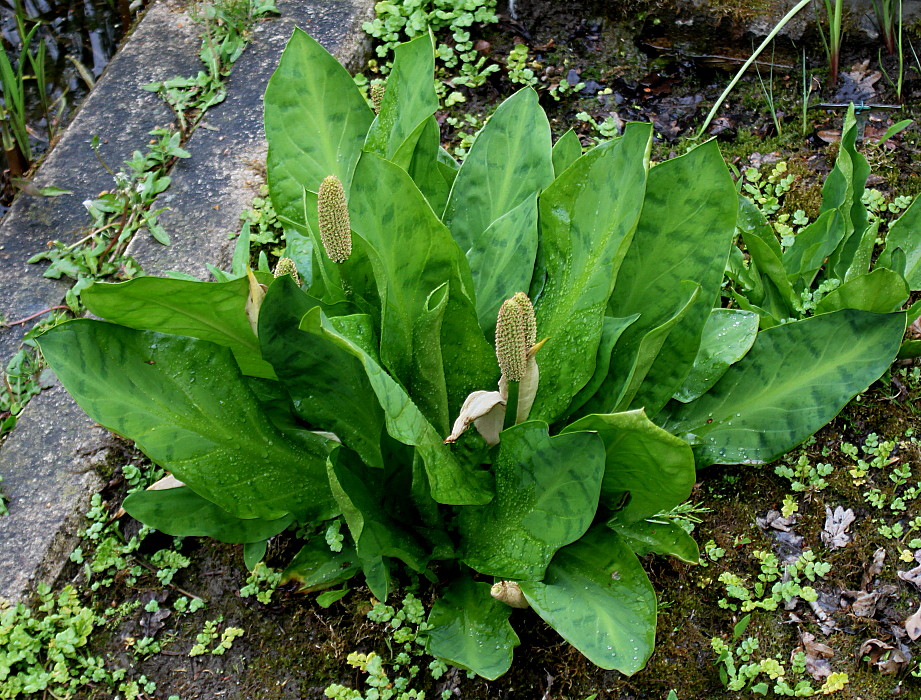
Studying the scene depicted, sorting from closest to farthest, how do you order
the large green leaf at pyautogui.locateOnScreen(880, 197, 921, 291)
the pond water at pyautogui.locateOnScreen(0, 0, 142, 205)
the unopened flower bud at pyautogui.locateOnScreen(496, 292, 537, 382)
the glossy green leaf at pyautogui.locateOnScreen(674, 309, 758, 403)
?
the unopened flower bud at pyautogui.locateOnScreen(496, 292, 537, 382), the glossy green leaf at pyautogui.locateOnScreen(674, 309, 758, 403), the large green leaf at pyautogui.locateOnScreen(880, 197, 921, 291), the pond water at pyautogui.locateOnScreen(0, 0, 142, 205)

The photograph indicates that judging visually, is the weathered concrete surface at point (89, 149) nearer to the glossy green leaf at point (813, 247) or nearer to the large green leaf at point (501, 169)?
the large green leaf at point (501, 169)

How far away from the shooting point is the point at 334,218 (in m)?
1.51

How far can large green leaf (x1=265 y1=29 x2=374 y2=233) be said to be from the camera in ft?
6.65

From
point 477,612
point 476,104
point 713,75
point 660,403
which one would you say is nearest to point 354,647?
point 477,612

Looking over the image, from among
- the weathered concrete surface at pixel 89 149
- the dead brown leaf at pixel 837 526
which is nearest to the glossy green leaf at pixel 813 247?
the dead brown leaf at pixel 837 526

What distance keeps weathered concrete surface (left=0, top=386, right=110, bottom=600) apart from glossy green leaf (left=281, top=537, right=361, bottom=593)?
572mm

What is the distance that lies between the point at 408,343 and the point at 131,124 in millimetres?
1913

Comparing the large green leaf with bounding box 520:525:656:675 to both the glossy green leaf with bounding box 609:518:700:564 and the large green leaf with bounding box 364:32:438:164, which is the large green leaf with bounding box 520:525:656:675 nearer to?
the glossy green leaf with bounding box 609:518:700:564

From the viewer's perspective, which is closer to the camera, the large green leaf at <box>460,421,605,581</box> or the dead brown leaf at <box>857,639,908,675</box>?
the large green leaf at <box>460,421,605,581</box>

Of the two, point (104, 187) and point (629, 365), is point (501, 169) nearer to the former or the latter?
point (629, 365)

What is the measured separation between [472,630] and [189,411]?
2.41 feet

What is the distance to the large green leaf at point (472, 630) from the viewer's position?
1688mm

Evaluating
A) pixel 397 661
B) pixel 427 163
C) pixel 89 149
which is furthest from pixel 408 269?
pixel 89 149

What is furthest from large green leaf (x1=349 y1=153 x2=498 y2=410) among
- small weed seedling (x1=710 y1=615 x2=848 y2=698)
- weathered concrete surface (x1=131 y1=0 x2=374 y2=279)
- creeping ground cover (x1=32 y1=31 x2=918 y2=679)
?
weathered concrete surface (x1=131 y1=0 x2=374 y2=279)
